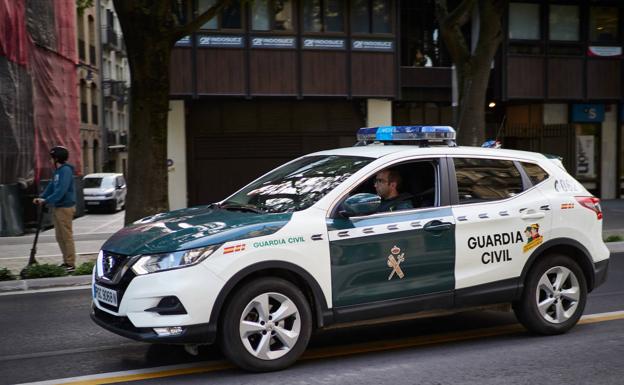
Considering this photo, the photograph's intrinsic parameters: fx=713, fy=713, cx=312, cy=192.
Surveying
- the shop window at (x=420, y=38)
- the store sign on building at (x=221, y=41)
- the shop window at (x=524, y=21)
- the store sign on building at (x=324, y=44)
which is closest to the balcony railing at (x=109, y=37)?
the shop window at (x=420, y=38)

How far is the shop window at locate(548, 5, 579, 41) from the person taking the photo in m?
24.0

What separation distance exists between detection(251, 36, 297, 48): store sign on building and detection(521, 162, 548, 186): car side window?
15.4 m

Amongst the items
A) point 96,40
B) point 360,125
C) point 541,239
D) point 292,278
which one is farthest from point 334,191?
point 96,40

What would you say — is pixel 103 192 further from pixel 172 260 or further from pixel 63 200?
pixel 172 260

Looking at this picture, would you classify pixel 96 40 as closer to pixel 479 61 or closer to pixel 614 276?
pixel 479 61

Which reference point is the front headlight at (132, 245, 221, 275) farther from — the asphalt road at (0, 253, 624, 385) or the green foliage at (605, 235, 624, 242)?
the green foliage at (605, 235, 624, 242)

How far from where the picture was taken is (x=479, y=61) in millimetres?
14594

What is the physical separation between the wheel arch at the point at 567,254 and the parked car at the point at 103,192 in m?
22.3

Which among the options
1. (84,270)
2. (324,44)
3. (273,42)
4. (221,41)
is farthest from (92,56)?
(84,270)

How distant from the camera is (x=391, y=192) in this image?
19.9ft

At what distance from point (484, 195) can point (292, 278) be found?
1.92 meters

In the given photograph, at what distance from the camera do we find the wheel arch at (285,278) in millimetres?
4953

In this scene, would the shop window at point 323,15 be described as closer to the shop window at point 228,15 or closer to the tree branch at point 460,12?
the shop window at point 228,15

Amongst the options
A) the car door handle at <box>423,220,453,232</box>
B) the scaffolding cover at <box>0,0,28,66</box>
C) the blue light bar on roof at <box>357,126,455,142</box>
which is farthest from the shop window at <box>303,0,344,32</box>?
the car door handle at <box>423,220,453,232</box>
